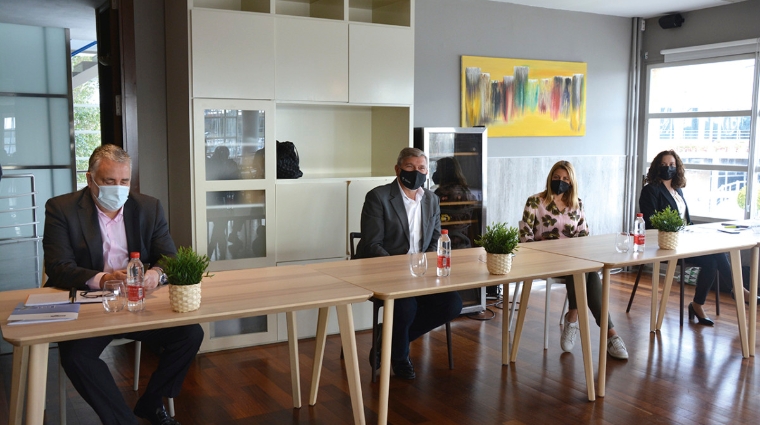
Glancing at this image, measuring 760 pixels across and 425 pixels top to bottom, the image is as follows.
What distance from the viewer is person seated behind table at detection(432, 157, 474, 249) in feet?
16.8

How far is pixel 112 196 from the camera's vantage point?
9.53 feet

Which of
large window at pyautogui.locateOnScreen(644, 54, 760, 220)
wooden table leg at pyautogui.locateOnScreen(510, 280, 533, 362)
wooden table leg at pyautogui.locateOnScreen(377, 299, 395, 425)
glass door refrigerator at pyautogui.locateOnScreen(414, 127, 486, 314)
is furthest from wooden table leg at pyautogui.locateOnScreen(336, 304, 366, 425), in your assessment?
large window at pyautogui.locateOnScreen(644, 54, 760, 220)

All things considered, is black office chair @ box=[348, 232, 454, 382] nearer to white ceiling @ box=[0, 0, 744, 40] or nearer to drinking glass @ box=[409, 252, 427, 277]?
drinking glass @ box=[409, 252, 427, 277]

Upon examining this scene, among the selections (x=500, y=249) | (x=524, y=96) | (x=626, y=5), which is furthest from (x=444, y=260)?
(x=626, y=5)

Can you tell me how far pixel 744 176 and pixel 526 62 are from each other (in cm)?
221

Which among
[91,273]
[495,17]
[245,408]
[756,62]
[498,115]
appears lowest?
[245,408]

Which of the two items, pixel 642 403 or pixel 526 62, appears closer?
pixel 642 403

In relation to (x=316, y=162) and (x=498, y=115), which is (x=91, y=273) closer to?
(x=316, y=162)

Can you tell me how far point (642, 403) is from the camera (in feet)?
11.1

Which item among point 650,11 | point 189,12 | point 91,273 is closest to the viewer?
point 91,273

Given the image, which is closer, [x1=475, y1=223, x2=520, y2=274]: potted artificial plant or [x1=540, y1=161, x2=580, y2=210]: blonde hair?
[x1=475, y1=223, x2=520, y2=274]: potted artificial plant

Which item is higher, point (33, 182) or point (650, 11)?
point (650, 11)

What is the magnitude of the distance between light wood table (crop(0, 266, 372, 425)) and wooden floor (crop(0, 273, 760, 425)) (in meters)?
0.52

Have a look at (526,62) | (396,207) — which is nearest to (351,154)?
(396,207)
